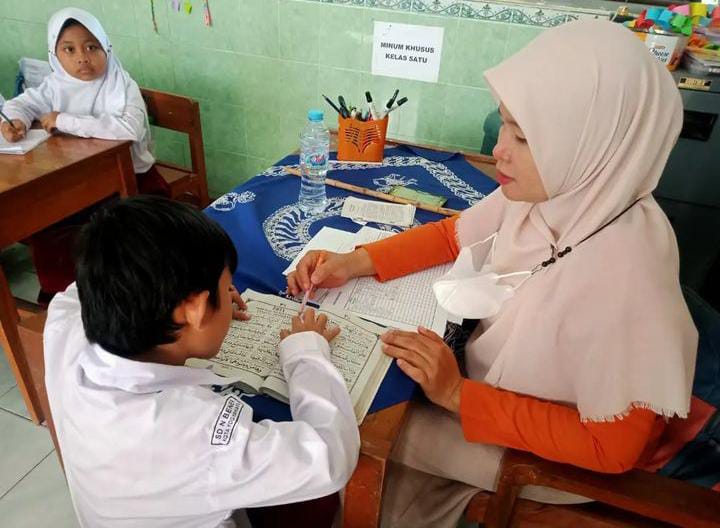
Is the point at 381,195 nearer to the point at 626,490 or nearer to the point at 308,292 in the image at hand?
the point at 308,292

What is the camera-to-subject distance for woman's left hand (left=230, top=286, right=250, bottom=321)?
3.10 feet

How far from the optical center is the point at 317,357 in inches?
31.4

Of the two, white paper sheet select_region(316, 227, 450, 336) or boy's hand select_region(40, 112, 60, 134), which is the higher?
boy's hand select_region(40, 112, 60, 134)

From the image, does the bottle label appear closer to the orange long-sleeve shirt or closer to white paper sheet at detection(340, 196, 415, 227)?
white paper sheet at detection(340, 196, 415, 227)

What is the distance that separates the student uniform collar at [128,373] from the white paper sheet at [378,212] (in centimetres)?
78

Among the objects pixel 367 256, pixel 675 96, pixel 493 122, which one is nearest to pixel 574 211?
pixel 675 96

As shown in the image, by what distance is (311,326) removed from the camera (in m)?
0.89

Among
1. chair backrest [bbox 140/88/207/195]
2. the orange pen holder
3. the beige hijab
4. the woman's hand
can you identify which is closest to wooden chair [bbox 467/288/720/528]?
the beige hijab

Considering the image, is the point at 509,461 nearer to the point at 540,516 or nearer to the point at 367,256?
the point at 540,516

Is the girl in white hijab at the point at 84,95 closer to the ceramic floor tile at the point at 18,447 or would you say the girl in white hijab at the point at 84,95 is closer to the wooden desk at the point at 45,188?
the wooden desk at the point at 45,188

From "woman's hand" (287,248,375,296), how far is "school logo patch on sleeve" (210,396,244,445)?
15.8 inches

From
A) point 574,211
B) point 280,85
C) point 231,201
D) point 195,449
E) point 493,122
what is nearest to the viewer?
point 195,449

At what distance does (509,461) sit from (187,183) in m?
1.89

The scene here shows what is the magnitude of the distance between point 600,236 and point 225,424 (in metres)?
0.68
